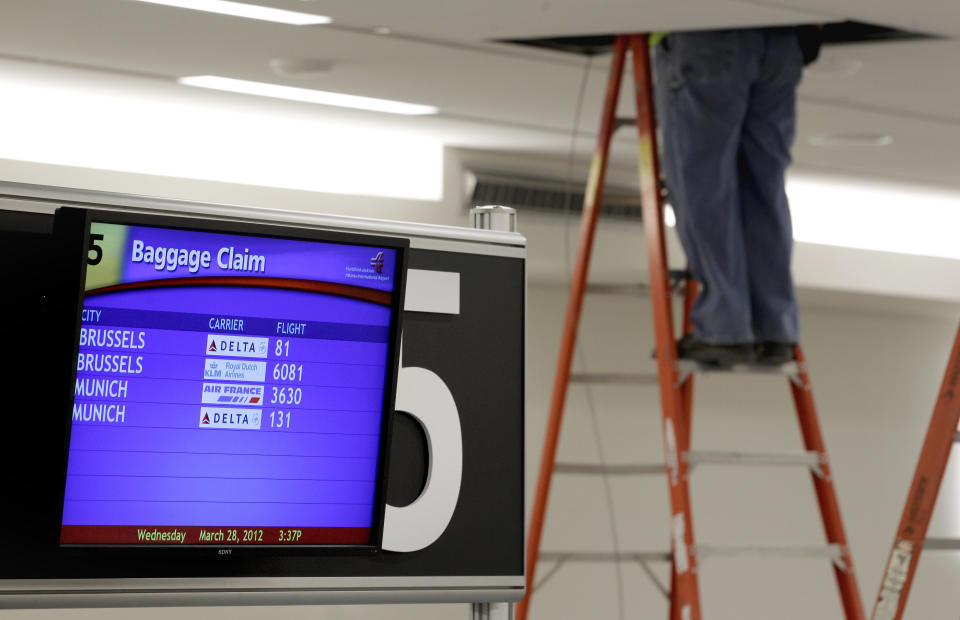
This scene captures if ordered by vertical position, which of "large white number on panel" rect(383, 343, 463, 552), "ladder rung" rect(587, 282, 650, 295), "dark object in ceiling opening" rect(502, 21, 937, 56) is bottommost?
"large white number on panel" rect(383, 343, 463, 552)

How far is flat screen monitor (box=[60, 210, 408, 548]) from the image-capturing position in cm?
116

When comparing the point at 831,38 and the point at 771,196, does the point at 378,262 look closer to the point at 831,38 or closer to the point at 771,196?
the point at 771,196

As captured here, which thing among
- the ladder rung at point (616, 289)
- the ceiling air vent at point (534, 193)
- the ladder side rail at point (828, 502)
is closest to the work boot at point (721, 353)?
the ladder side rail at point (828, 502)

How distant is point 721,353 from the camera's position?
252cm

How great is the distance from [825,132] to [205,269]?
282 centimetres

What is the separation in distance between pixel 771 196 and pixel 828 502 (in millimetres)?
703

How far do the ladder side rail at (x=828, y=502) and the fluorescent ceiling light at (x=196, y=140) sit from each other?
163 cm

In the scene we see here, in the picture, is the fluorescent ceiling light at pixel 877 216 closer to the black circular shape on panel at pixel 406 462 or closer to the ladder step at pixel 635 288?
the ladder step at pixel 635 288

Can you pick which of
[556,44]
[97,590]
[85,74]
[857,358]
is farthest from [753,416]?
[97,590]

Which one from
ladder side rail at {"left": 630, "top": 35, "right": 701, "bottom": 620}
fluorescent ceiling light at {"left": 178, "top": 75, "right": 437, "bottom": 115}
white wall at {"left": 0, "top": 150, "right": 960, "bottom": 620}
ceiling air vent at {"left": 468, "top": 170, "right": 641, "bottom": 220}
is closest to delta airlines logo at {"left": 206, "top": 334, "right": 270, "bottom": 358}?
ladder side rail at {"left": 630, "top": 35, "right": 701, "bottom": 620}

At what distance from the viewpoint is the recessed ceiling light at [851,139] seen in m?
3.62

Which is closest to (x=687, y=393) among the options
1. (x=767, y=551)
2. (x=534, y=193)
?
(x=767, y=551)

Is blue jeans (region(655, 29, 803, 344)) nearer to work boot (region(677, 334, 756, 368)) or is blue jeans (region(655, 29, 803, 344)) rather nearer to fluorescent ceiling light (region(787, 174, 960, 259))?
work boot (region(677, 334, 756, 368))

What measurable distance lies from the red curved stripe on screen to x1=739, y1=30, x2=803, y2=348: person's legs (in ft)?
4.84
